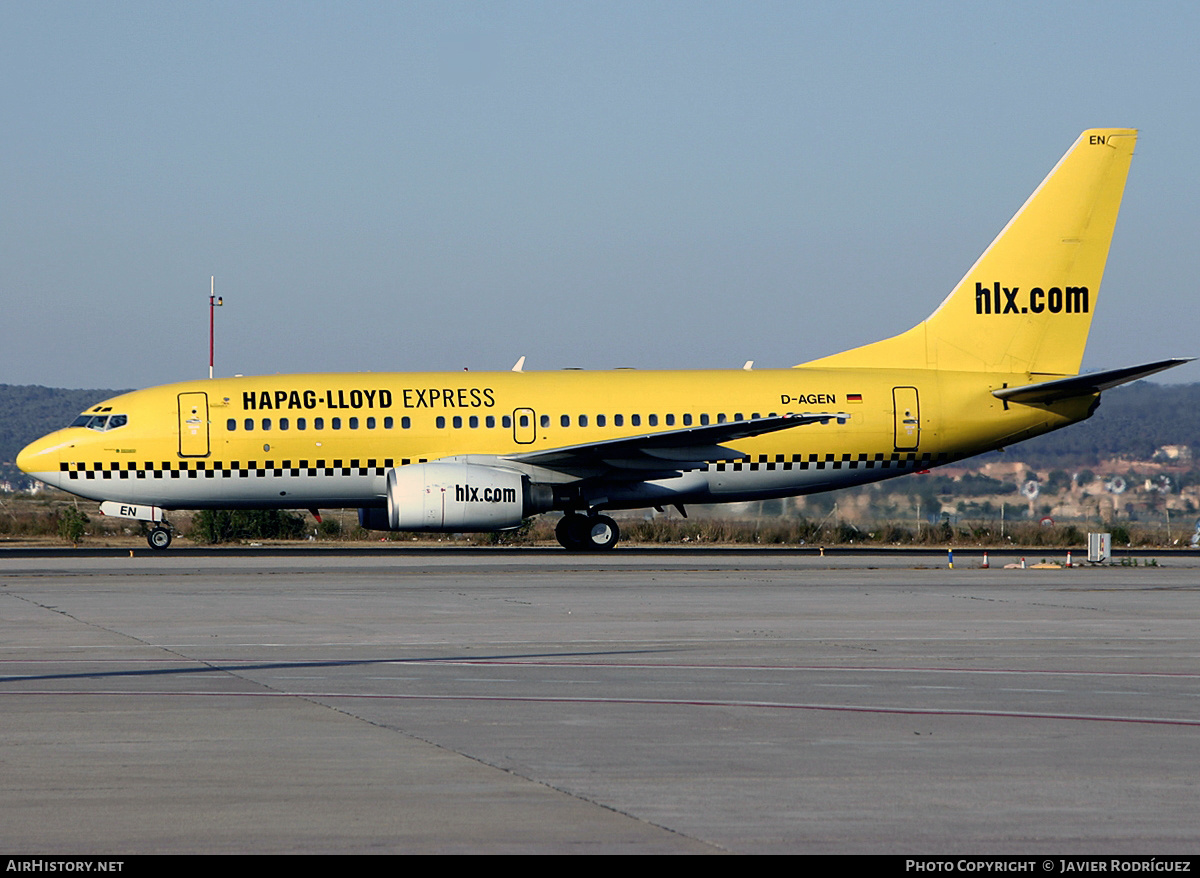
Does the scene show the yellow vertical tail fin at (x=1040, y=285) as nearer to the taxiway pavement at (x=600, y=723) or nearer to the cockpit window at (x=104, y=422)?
the taxiway pavement at (x=600, y=723)

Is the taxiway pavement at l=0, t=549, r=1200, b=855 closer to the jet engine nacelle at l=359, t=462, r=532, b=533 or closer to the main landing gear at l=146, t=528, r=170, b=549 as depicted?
the jet engine nacelle at l=359, t=462, r=532, b=533

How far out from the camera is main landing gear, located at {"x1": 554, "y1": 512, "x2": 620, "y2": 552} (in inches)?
1303

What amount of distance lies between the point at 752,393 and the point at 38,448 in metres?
16.2

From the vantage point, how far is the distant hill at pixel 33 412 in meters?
180

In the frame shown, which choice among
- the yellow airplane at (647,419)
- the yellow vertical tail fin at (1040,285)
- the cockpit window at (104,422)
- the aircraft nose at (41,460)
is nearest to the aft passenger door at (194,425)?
the yellow airplane at (647,419)

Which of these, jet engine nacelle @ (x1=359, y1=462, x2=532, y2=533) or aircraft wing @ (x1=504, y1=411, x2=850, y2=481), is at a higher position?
aircraft wing @ (x1=504, y1=411, x2=850, y2=481)

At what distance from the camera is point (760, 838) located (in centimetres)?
683

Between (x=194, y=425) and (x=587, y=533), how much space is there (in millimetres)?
9141

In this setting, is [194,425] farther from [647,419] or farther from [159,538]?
[647,419]

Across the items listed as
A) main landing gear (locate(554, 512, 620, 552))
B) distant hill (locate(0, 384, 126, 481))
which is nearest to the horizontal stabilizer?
main landing gear (locate(554, 512, 620, 552))

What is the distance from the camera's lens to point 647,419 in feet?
109

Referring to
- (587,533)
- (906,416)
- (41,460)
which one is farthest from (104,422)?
(906,416)

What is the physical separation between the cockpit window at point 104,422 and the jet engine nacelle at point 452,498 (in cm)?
666

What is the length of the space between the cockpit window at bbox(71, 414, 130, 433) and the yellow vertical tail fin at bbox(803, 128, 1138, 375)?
1743cm
